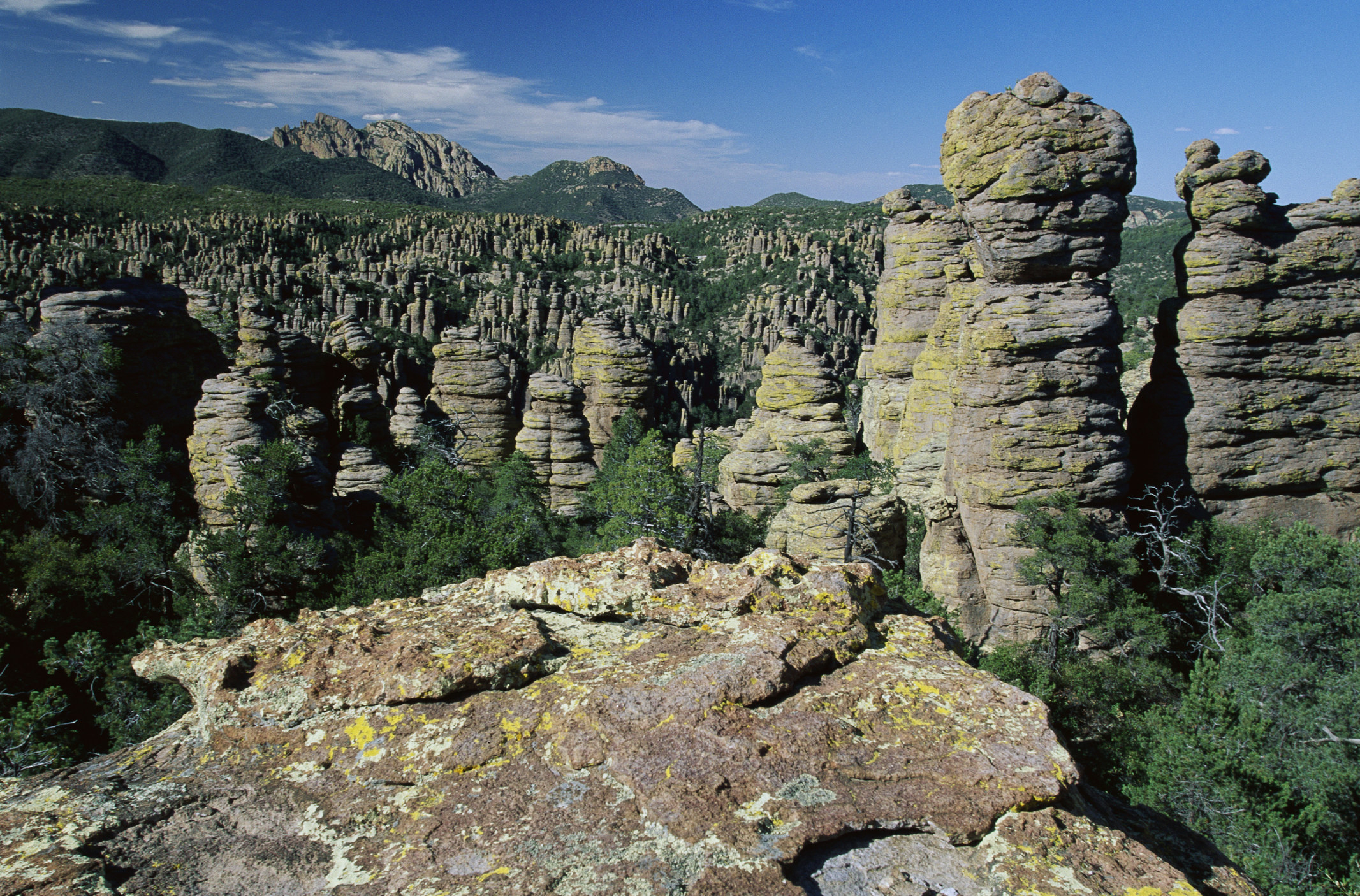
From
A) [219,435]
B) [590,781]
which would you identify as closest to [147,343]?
[219,435]

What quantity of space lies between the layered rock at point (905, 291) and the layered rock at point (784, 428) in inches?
124

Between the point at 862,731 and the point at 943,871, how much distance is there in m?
0.74

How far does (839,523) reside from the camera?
74.6ft

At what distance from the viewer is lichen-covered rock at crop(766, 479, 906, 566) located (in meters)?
22.5

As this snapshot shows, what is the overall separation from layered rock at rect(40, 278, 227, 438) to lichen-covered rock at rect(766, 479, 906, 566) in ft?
80.1

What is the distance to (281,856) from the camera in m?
3.35

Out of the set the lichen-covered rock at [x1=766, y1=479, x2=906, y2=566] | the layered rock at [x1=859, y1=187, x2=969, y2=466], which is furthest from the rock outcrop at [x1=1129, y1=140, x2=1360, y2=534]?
the layered rock at [x1=859, y1=187, x2=969, y2=466]

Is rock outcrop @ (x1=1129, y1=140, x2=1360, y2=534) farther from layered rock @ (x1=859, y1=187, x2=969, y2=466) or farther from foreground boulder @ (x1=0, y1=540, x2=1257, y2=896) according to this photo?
foreground boulder @ (x1=0, y1=540, x2=1257, y2=896)

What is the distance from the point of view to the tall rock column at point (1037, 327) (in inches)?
789

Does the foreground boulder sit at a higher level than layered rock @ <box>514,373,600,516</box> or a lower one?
higher

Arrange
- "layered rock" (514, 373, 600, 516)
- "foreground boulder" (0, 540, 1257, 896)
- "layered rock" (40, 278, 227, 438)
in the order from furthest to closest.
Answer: "layered rock" (514, 373, 600, 516), "layered rock" (40, 278, 227, 438), "foreground boulder" (0, 540, 1257, 896)

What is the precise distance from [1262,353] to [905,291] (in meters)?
13.9

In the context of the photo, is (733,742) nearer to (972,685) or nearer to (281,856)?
(972,685)

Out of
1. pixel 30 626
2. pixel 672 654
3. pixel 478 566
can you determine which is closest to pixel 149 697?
pixel 30 626
